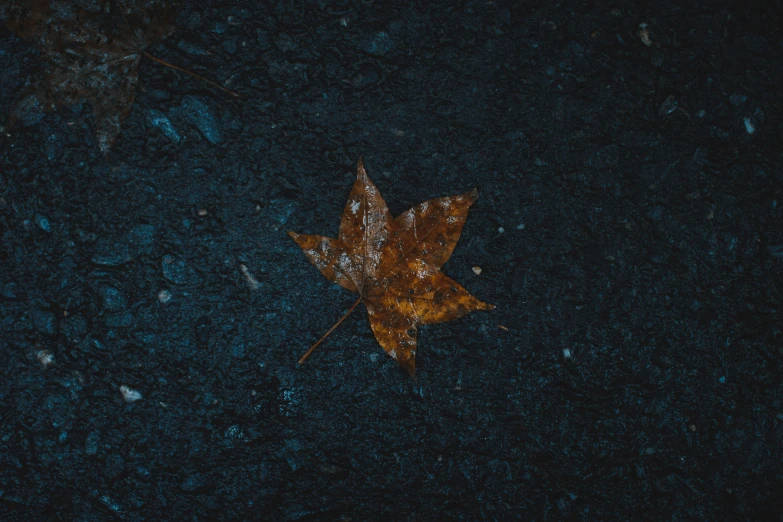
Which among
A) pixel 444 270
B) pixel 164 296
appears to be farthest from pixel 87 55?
pixel 444 270

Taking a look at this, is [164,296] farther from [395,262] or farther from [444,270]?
[444,270]

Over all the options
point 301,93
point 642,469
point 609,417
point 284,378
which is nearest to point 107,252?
point 284,378

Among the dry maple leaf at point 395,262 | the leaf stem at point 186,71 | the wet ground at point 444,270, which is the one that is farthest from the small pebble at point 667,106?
the leaf stem at point 186,71

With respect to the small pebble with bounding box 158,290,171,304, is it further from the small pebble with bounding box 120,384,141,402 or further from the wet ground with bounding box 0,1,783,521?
the small pebble with bounding box 120,384,141,402

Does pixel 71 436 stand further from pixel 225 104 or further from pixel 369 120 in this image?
pixel 369 120

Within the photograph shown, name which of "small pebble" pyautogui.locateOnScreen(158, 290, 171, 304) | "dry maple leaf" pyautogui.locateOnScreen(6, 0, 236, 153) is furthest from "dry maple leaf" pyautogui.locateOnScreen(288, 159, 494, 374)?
"dry maple leaf" pyautogui.locateOnScreen(6, 0, 236, 153)

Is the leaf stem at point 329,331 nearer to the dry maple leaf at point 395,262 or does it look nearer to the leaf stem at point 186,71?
the dry maple leaf at point 395,262

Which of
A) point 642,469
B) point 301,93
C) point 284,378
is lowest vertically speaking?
point 642,469
